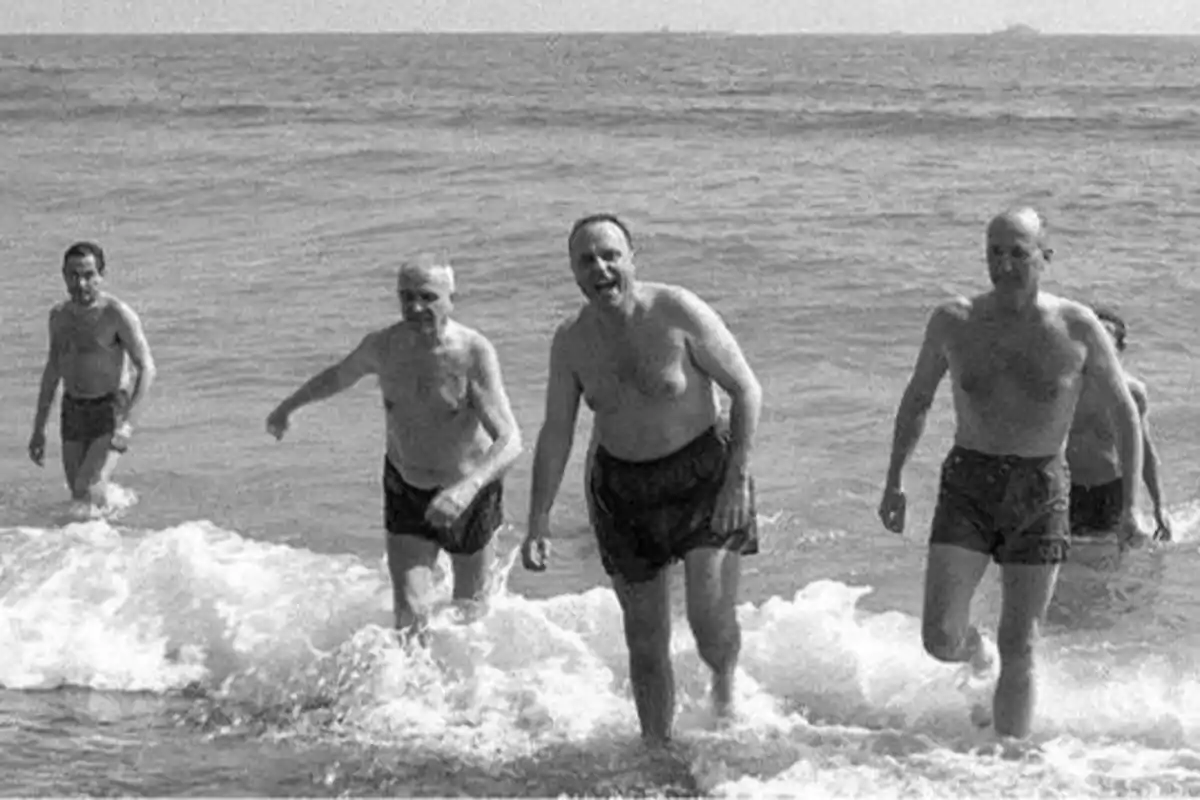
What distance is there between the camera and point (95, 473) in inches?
401

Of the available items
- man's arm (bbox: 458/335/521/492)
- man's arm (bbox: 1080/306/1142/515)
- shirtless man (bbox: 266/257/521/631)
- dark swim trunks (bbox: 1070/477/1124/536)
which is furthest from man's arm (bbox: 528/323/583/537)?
dark swim trunks (bbox: 1070/477/1124/536)

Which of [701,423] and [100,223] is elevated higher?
[701,423]

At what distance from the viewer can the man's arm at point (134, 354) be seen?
31.8ft

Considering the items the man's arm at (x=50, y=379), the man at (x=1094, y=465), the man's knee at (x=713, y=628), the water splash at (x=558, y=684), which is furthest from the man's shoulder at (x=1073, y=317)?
the man's arm at (x=50, y=379)

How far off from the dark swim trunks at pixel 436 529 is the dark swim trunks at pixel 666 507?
1176 millimetres

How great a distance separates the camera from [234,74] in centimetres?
7419

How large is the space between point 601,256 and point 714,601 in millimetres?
1205

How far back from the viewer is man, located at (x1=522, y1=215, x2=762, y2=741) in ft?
18.7

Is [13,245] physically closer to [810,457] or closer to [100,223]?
[100,223]

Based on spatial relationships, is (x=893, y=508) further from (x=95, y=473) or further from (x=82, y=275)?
(x=95, y=473)

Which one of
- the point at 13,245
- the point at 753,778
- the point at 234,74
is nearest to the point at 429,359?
the point at 753,778

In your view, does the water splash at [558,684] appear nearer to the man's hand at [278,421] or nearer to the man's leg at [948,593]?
the man's leg at [948,593]

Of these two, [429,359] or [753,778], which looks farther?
[429,359]

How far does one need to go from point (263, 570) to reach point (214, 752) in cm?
271
